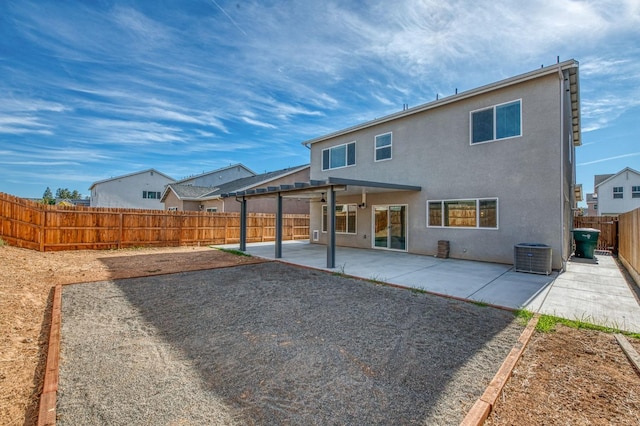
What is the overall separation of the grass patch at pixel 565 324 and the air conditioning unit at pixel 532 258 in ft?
11.4

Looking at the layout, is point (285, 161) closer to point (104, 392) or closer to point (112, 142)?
point (112, 142)

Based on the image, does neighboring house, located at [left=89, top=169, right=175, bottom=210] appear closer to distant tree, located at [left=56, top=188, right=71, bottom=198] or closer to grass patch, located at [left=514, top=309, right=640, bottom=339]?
grass patch, located at [left=514, top=309, right=640, bottom=339]

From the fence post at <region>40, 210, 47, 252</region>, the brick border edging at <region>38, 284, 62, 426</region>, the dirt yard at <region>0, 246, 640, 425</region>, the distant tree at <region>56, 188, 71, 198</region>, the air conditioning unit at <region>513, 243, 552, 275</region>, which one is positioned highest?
the distant tree at <region>56, 188, 71, 198</region>

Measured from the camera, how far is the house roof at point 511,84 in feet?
25.9

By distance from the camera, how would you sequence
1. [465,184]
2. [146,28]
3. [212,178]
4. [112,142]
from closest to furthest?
1. [146,28]
2. [465,184]
3. [112,142]
4. [212,178]

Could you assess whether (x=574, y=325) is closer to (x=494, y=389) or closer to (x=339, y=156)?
(x=494, y=389)

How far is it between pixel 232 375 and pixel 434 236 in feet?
30.3

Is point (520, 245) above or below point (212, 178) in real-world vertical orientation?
below

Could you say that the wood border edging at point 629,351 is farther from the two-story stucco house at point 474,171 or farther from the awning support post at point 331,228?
the awning support post at point 331,228

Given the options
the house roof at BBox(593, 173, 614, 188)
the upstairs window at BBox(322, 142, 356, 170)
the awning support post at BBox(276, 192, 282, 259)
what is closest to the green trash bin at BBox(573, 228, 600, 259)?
the upstairs window at BBox(322, 142, 356, 170)

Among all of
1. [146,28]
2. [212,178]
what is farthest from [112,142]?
[146,28]

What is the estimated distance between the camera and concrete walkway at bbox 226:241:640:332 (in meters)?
5.00

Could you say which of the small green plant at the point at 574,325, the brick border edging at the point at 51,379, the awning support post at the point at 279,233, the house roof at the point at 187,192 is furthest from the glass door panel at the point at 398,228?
the house roof at the point at 187,192

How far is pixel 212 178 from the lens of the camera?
30.3 meters
